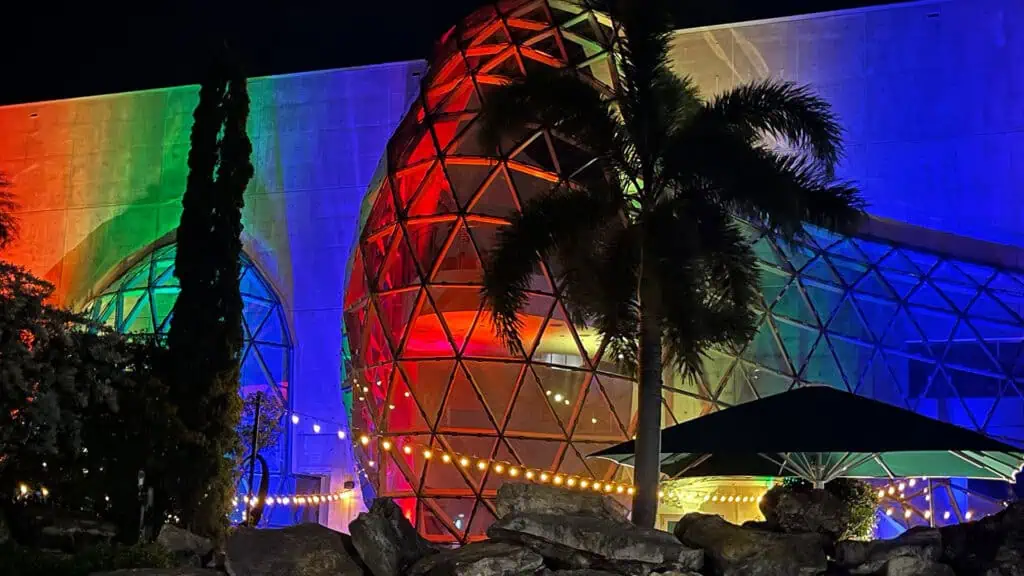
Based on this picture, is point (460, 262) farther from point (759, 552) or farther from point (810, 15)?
point (759, 552)

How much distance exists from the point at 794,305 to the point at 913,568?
14.5 metres

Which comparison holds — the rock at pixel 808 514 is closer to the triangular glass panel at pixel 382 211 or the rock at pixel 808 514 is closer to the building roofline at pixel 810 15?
the triangular glass panel at pixel 382 211

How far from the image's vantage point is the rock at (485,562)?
10016mm

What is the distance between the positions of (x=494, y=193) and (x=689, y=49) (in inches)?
346

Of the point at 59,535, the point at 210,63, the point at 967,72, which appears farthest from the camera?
the point at 967,72

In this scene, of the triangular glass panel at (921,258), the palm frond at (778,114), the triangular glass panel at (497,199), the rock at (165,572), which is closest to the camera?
the rock at (165,572)

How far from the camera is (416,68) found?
30.0m

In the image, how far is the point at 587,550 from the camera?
10.4 meters

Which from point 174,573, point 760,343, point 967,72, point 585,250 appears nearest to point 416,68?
point 760,343

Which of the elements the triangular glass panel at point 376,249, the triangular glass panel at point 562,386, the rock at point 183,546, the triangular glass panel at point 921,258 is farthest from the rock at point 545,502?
the triangular glass panel at point 921,258

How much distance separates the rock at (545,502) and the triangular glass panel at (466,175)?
12.0 metres

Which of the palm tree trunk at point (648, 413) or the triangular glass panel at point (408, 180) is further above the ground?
the triangular glass panel at point (408, 180)

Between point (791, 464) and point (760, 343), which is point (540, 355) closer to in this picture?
point (760, 343)

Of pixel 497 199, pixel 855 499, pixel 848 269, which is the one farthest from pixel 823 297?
pixel 855 499
